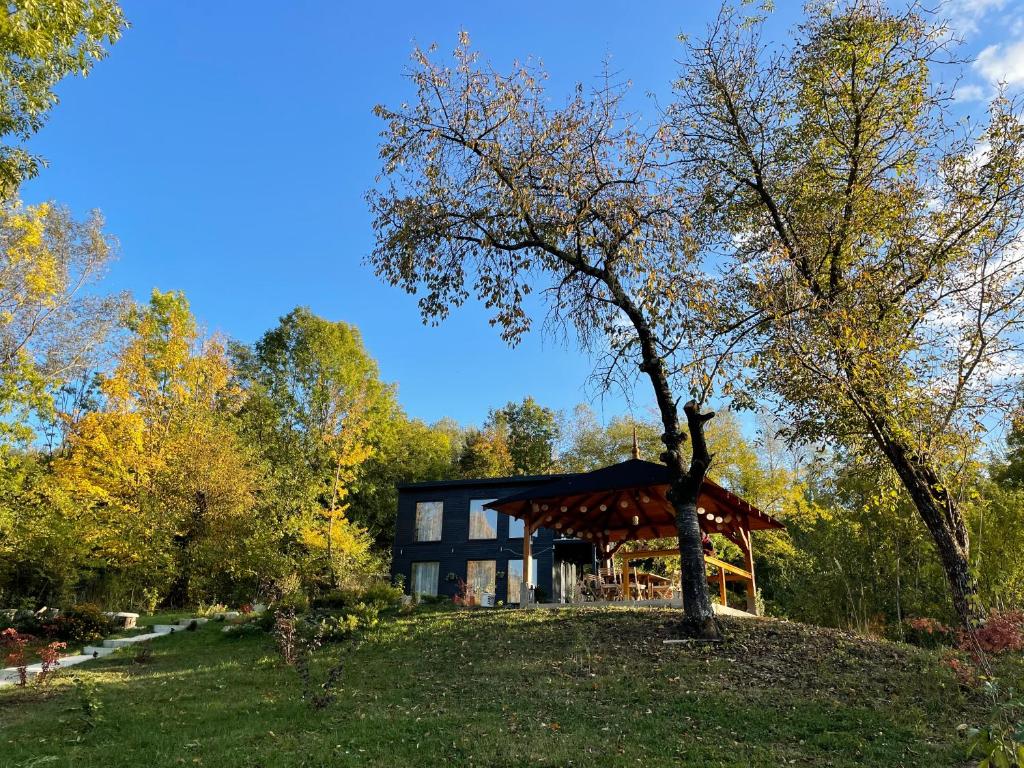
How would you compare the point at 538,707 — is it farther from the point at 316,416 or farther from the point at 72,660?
the point at 316,416

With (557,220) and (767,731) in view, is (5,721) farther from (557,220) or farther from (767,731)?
(557,220)

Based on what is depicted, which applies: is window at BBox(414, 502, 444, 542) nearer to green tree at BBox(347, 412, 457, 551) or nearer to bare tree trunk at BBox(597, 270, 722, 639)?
green tree at BBox(347, 412, 457, 551)

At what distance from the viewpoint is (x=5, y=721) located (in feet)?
18.8

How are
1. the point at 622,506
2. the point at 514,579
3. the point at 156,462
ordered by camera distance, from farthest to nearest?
1. the point at 514,579
2. the point at 156,462
3. the point at 622,506

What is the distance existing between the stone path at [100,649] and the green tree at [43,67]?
5898 millimetres

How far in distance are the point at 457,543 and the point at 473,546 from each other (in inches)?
23.3

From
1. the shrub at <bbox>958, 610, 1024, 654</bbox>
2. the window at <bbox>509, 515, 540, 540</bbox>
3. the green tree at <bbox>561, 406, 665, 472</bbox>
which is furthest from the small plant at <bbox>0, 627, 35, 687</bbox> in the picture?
the green tree at <bbox>561, 406, 665, 472</bbox>

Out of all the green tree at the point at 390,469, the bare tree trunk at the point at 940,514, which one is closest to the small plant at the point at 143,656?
the bare tree trunk at the point at 940,514

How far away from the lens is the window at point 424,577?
72.1 ft

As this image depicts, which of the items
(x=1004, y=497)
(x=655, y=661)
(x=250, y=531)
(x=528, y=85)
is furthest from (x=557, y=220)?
(x=250, y=531)

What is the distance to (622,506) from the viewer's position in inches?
501

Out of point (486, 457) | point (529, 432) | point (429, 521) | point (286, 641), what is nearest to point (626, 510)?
point (286, 641)

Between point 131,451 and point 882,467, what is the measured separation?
58.4 feet

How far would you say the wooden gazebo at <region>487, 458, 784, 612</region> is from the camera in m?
10.5
